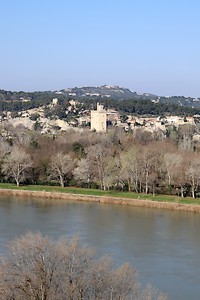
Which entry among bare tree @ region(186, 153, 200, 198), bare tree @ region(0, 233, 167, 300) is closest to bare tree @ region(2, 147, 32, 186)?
bare tree @ region(186, 153, 200, 198)

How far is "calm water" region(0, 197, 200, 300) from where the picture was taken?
10.4 metres

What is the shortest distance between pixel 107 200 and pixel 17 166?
408cm

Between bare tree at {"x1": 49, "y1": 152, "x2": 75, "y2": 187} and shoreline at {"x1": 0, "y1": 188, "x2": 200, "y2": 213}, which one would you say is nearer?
shoreline at {"x1": 0, "y1": 188, "x2": 200, "y2": 213}

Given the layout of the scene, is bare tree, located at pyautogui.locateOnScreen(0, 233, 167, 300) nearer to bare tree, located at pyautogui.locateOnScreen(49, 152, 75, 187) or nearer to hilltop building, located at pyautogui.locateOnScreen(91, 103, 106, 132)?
bare tree, located at pyautogui.locateOnScreen(49, 152, 75, 187)

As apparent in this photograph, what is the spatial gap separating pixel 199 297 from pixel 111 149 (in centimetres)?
1427

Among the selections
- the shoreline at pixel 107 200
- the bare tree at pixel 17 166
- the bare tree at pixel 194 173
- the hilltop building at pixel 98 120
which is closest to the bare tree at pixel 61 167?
the bare tree at pixel 17 166

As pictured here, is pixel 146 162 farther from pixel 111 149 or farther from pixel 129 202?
pixel 111 149

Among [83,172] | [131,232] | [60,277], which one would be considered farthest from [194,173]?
[60,277]

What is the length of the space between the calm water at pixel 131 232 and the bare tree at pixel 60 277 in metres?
1.75

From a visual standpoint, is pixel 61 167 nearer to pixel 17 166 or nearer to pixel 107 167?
pixel 17 166

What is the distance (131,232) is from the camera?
46.2 feet

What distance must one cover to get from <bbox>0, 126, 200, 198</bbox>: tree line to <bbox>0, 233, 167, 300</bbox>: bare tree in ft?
36.0

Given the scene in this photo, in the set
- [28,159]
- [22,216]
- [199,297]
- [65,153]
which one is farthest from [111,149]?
[199,297]

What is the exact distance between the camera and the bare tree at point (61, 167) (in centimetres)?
2106
